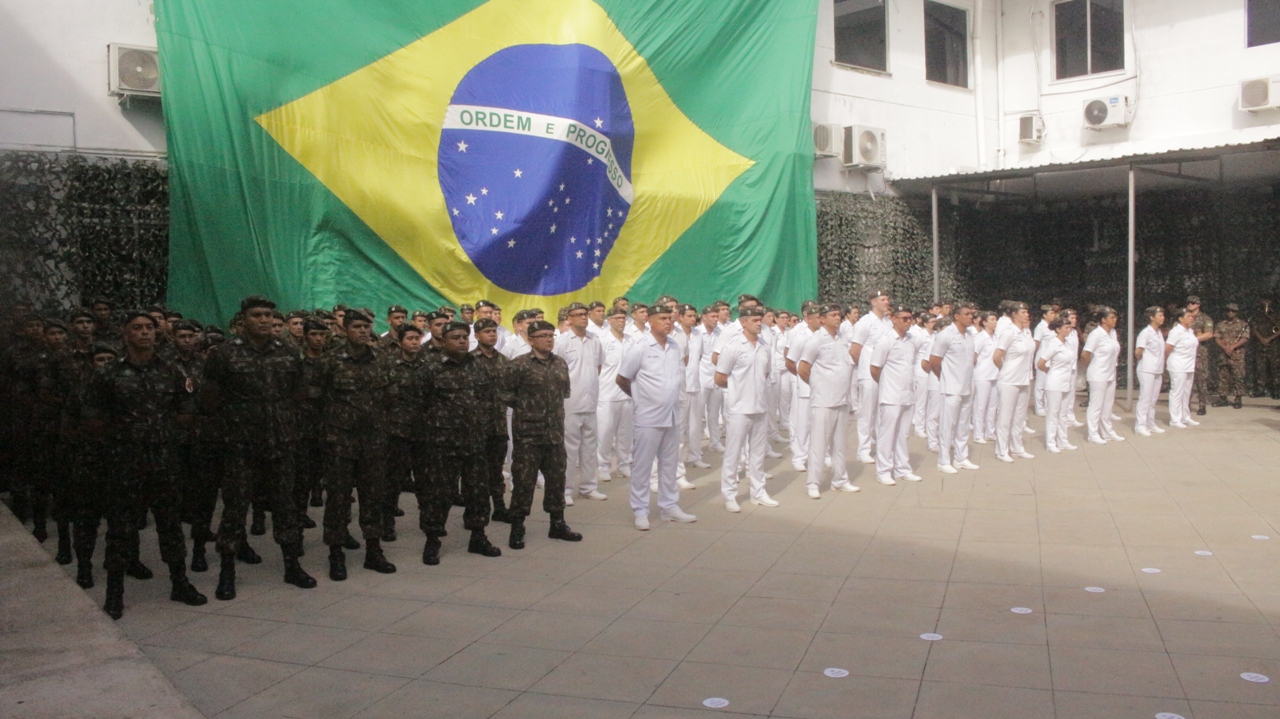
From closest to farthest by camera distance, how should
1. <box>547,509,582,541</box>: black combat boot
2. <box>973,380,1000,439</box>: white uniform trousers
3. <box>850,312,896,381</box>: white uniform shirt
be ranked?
1. <box>547,509,582,541</box>: black combat boot
2. <box>850,312,896,381</box>: white uniform shirt
3. <box>973,380,1000,439</box>: white uniform trousers

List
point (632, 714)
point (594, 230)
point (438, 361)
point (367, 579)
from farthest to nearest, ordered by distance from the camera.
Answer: point (594, 230)
point (438, 361)
point (367, 579)
point (632, 714)

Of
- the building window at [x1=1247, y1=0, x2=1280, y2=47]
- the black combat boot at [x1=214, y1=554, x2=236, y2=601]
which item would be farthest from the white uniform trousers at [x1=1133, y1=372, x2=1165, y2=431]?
the black combat boot at [x1=214, y1=554, x2=236, y2=601]

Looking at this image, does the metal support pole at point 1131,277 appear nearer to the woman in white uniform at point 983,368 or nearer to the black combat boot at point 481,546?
the woman in white uniform at point 983,368

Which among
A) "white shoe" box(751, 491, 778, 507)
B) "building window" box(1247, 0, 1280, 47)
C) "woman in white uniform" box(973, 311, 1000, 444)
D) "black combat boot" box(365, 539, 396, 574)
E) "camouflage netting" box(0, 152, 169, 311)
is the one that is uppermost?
"building window" box(1247, 0, 1280, 47)

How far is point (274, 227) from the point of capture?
10023mm

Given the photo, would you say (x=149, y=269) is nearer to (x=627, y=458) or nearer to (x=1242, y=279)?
(x=627, y=458)

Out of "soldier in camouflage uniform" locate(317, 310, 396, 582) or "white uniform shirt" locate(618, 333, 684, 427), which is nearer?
"soldier in camouflage uniform" locate(317, 310, 396, 582)

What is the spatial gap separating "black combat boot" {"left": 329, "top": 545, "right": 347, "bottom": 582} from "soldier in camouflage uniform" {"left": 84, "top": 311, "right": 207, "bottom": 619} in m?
0.80

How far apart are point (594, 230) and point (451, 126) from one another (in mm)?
2289

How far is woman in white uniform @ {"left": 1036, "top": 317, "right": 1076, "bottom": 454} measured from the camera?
11984 millimetres

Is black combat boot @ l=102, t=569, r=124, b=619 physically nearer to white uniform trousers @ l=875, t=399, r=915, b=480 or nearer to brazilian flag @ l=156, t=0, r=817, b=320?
brazilian flag @ l=156, t=0, r=817, b=320

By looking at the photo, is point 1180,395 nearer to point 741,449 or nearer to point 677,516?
point 741,449

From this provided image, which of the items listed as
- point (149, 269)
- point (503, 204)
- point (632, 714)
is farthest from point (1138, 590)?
point (149, 269)

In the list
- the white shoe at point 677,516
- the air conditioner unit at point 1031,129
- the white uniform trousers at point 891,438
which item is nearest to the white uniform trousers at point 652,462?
the white shoe at point 677,516
